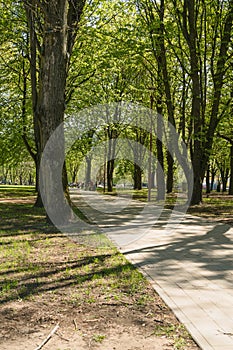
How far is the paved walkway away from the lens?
161 inches

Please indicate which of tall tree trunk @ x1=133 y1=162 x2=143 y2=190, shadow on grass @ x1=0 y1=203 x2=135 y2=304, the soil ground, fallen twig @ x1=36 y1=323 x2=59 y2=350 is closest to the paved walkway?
the soil ground

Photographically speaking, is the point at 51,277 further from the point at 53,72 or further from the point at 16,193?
the point at 16,193

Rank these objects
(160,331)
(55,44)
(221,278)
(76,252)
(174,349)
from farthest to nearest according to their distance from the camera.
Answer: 1. (55,44)
2. (76,252)
3. (221,278)
4. (160,331)
5. (174,349)

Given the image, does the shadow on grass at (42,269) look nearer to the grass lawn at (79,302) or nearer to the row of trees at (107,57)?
the grass lawn at (79,302)

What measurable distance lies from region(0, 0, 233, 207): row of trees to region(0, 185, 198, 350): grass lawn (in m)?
4.83

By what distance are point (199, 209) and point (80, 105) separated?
528 inches

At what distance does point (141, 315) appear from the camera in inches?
172

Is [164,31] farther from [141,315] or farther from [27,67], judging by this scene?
[141,315]

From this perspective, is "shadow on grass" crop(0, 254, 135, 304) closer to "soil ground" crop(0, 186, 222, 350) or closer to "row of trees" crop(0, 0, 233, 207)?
"soil ground" crop(0, 186, 222, 350)

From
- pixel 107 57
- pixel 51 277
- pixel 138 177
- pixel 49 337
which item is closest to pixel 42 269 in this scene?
pixel 51 277

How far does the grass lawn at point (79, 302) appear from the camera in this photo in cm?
373

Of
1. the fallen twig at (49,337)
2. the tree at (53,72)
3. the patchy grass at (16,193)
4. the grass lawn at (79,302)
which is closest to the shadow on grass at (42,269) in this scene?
the grass lawn at (79,302)

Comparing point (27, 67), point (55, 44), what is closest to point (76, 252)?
point (55, 44)

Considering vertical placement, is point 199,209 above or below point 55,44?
below
